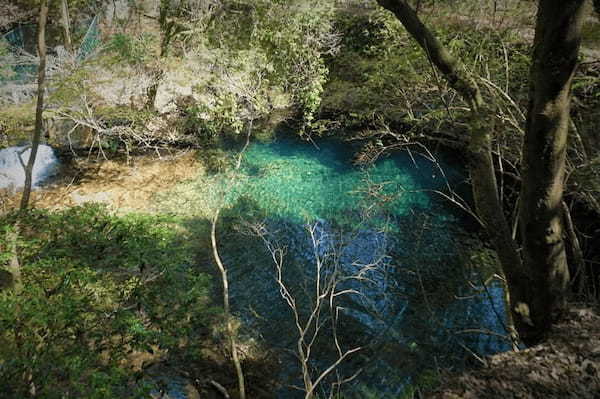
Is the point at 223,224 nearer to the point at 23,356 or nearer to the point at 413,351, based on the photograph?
the point at 413,351

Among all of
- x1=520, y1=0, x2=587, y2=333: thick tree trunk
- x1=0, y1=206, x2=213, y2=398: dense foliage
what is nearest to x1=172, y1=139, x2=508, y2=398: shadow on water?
x1=520, y1=0, x2=587, y2=333: thick tree trunk

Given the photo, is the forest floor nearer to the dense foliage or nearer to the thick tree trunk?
the thick tree trunk

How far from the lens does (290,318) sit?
7.82 meters

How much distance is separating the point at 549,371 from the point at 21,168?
1483 cm

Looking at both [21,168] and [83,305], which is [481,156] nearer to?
[83,305]

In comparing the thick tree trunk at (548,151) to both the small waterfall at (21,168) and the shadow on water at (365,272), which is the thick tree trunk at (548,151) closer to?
the shadow on water at (365,272)

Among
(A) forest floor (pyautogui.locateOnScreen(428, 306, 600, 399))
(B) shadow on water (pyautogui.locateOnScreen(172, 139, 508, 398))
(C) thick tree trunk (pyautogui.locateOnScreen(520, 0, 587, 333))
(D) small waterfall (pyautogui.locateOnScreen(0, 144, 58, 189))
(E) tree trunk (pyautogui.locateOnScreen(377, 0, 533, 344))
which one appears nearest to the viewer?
(C) thick tree trunk (pyautogui.locateOnScreen(520, 0, 587, 333))

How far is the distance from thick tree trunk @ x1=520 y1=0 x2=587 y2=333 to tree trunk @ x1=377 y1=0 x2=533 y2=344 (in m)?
0.15

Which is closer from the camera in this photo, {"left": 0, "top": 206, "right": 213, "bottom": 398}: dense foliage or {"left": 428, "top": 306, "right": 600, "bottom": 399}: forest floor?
{"left": 428, "top": 306, "right": 600, "bottom": 399}: forest floor

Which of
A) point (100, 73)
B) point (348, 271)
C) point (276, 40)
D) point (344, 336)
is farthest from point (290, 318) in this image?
point (100, 73)

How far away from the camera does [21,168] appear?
12.8 meters

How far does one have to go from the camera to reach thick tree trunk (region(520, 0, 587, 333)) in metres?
2.60

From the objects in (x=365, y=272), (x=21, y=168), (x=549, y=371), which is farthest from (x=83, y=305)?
(x=21, y=168)

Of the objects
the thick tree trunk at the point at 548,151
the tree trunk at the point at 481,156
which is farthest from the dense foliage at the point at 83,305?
the thick tree trunk at the point at 548,151
